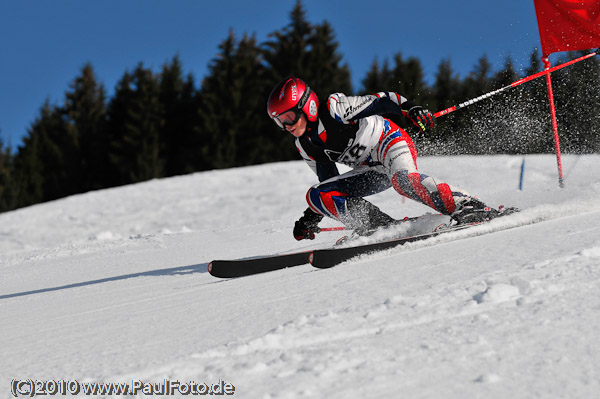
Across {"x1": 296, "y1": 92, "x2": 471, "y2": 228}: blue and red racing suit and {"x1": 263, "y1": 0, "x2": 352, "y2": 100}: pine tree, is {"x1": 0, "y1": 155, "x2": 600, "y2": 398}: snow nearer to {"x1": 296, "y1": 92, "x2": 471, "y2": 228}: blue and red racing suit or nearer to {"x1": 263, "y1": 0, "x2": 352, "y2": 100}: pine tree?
{"x1": 296, "y1": 92, "x2": 471, "y2": 228}: blue and red racing suit

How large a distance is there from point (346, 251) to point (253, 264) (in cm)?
64

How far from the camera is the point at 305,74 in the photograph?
3009cm

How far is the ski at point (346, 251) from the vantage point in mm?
3645

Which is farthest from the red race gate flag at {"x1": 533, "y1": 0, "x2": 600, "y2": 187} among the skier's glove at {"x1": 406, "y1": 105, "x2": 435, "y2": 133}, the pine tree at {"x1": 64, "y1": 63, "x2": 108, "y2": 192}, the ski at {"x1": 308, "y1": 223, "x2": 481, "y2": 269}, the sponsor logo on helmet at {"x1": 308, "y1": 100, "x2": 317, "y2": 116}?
the pine tree at {"x1": 64, "y1": 63, "x2": 108, "y2": 192}

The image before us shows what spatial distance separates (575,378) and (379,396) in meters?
0.53

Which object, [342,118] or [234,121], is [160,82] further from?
[342,118]

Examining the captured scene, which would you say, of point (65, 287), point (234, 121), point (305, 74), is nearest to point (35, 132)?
point (234, 121)

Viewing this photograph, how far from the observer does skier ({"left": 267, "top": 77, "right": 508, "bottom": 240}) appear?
424 centimetres

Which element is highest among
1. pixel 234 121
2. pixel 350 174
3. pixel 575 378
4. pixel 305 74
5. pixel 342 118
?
pixel 305 74

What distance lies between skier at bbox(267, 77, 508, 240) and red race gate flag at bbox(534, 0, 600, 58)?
3.70 m

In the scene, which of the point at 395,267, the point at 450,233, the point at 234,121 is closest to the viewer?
the point at 395,267

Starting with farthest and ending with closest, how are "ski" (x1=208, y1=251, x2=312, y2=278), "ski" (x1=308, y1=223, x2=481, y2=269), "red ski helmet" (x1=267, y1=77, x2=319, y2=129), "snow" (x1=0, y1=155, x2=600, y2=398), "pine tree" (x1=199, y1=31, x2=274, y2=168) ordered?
"pine tree" (x1=199, y1=31, x2=274, y2=168), "red ski helmet" (x1=267, y1=77, x2=319, y2=129), "ski" (x1=208, y1=251, x2=312, y2=278), "ski" (x1=308, y1=223, x2=481, y2=269), "snow" (x1=0, y1=155, x2=600, y2=398)

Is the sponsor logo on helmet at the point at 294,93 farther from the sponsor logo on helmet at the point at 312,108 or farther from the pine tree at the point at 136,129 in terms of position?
the pine tree at the point at 136,129

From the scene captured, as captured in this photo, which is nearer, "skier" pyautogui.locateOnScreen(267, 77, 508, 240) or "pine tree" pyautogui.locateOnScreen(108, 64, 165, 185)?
"skier" pyautogui.locateOnScreen(267, 77, 508, 240)
